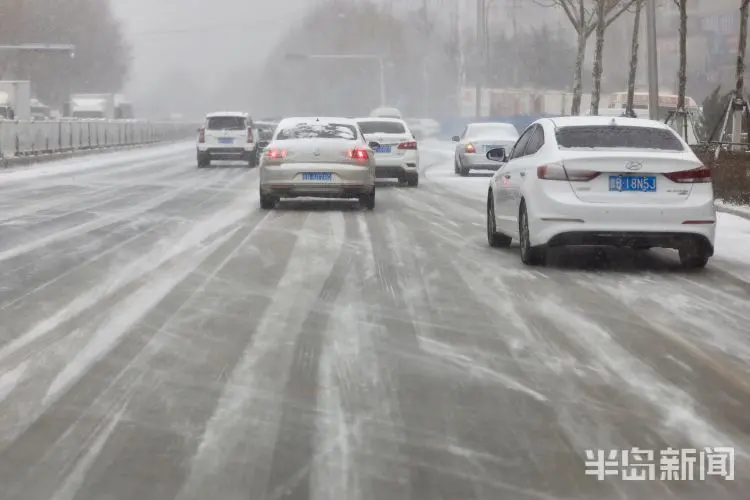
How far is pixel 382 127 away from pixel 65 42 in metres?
68.9

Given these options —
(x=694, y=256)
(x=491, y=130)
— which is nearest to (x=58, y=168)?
(x=491, y=130)

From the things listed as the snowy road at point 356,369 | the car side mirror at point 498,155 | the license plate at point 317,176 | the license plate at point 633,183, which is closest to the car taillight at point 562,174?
the license plate at point 633,183

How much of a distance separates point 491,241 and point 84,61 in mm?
88073

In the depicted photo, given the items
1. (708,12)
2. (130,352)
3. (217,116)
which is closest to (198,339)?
(130,352)

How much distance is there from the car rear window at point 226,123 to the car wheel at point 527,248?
2982 cm

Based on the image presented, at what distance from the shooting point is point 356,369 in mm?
7434

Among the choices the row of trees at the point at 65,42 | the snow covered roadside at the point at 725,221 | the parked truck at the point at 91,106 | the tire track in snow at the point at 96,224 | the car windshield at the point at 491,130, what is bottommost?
the snow covered roadside at the point at 725,221

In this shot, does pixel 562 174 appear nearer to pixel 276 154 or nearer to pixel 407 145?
pixel 276 154

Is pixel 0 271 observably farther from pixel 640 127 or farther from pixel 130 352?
pixel 640 127

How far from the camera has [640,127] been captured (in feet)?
42.7

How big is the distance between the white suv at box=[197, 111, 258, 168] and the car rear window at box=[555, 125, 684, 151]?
28.9 metres

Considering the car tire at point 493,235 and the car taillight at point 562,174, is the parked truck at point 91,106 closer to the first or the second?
the car tire at point 493,235

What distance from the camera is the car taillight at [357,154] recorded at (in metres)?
20.4

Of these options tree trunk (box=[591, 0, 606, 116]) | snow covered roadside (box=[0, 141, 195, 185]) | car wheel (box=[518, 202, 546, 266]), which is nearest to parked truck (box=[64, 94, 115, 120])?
snow covered roadside (box=[0, 141, 195, 185])
